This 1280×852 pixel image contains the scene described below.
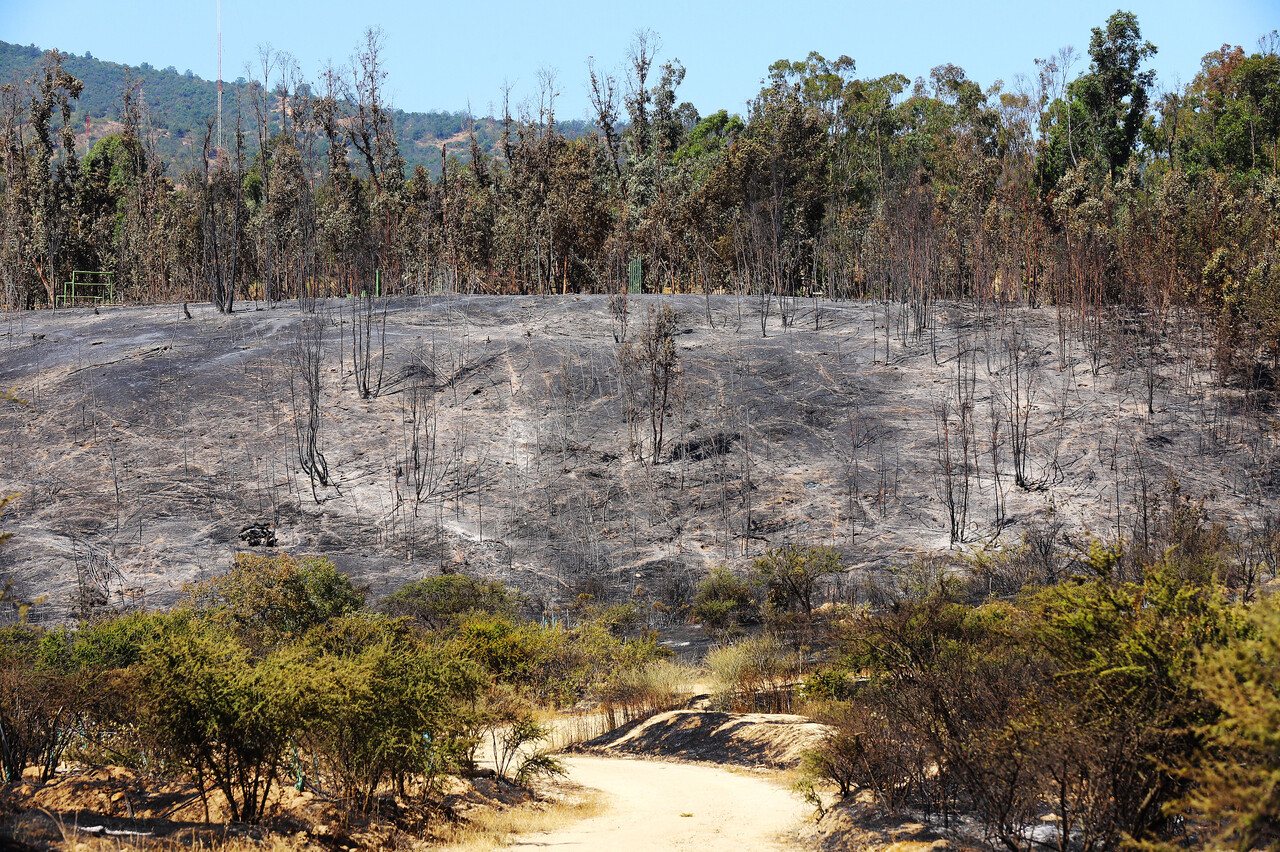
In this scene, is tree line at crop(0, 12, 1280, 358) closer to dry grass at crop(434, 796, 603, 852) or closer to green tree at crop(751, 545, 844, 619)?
green tree at crop(751, 545, 844, 619)

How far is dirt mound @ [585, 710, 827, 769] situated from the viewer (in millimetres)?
13836

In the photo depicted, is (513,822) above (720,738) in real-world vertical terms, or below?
above

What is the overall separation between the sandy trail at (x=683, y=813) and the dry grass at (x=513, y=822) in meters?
0.16

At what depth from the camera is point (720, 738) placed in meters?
15.0

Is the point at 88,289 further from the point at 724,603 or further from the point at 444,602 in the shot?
the point at 724,603

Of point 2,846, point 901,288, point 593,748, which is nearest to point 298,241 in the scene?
point 901,288

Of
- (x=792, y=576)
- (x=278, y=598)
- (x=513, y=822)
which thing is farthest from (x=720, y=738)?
(x=278, y=598)

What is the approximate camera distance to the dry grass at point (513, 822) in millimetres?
10125

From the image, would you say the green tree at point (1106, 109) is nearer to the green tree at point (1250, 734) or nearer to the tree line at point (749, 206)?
the tree line at point (749, 206)

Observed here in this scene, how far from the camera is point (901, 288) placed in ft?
123

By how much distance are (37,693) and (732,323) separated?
29.6 meters

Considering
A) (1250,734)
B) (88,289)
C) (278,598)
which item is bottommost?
(278,598)

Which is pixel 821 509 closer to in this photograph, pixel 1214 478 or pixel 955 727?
pixel 1214 478

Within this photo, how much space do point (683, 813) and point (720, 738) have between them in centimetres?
361
